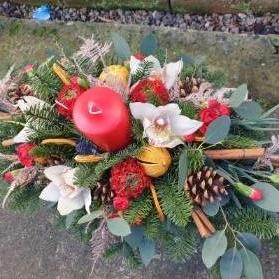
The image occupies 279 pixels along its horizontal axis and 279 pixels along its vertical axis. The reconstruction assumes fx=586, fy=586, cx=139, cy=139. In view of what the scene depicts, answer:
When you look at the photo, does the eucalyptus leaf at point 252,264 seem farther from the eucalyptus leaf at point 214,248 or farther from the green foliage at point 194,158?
the green foliage at point 194,158

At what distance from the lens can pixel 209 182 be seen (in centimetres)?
87

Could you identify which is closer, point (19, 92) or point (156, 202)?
point (156, 202)

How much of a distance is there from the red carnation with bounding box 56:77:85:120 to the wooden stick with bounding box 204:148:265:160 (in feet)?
0.72

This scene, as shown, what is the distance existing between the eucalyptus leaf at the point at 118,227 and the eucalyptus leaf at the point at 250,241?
19 cm

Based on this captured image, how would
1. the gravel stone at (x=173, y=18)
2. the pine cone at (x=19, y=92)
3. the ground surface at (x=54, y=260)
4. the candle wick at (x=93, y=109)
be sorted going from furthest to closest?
the gravel stone at (x=173, y=18)
the ground surface at (x=54, y=260)
the pine cone at (x=19, y=92)
the candle wick at (x=93, y=109)

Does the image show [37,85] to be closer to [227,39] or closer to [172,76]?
[172,76]

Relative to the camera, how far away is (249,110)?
936 millimetres

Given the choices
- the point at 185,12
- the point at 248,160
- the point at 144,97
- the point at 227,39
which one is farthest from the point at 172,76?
the point at 185,12

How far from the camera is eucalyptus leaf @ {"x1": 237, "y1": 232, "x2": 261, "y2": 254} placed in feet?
3.01

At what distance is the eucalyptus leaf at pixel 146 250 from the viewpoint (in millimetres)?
963

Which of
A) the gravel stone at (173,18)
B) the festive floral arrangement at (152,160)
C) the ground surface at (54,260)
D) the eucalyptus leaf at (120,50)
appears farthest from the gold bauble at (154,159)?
the gravel stone at (173,18)

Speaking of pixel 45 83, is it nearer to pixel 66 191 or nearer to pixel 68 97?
pixel 68 97

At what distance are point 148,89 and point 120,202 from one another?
179mm

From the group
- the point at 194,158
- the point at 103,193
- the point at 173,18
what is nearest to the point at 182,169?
the point at 194,158
